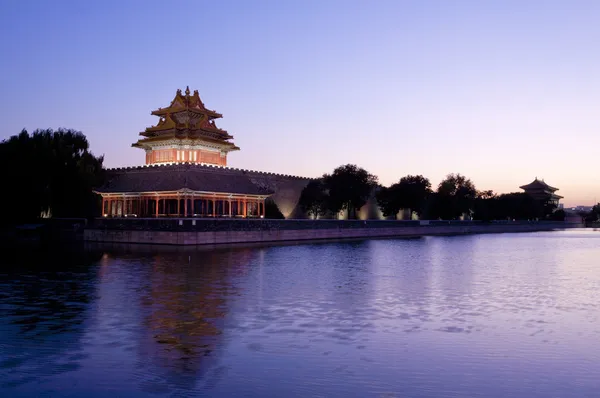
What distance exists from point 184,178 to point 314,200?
62.5ft

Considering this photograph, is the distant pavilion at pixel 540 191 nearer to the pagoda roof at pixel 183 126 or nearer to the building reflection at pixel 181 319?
the pagoda roof at pixel 183 126

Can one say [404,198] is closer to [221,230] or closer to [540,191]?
[221,230]

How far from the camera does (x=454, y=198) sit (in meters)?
81.9

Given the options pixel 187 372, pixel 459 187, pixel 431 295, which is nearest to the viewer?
pixel 187 372

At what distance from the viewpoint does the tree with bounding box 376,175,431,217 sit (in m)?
71.8

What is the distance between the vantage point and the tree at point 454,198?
80.5 meters

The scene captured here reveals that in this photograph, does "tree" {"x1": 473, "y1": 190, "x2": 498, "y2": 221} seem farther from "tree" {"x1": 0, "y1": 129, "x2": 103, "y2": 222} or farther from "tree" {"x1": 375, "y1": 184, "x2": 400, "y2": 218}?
"tree" {"x1": 0, "y1": 129, "x2": 103, "y2": 222}

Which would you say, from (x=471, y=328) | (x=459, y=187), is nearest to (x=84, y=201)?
(x=471, y=328)

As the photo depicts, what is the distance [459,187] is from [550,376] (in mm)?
80283

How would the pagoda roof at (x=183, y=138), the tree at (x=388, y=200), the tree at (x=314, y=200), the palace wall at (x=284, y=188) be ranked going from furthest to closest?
the tree at (x=388, y=200) < the tree at (x=314, y=200) < the palace wall at (x=284, y=188) < the pagoda roof at (x=183, y=138)

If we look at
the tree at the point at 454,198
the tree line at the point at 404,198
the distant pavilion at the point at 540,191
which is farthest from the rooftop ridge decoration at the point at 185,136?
the distant pavilion at the point at 540,191

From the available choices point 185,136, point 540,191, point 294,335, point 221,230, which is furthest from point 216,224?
point 540,191

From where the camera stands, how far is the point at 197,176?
50281mm

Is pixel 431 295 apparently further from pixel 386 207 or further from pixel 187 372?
pixel 386 207
